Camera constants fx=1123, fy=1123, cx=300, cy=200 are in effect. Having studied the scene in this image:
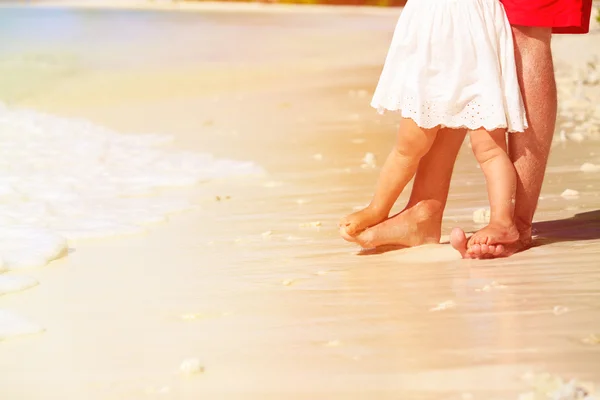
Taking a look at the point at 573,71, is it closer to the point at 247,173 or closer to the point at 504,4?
the point at 247,173

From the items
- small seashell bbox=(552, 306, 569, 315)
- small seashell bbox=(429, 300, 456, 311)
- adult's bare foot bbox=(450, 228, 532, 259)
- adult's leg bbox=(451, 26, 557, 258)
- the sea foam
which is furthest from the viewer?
the sea foam

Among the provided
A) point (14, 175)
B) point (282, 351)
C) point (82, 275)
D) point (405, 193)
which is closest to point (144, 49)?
point (14, 175)

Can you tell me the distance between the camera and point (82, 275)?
11.0ft

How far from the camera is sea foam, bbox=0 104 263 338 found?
12.6 ft

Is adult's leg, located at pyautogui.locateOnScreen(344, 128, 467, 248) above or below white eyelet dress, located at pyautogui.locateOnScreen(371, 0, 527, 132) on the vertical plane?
below

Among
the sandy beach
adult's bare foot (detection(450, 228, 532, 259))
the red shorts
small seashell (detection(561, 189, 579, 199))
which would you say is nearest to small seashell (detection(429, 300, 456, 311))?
the sandy beach

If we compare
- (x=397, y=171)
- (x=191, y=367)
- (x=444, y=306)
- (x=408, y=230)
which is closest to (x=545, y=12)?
(x=397, y=171)

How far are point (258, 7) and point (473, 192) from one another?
→ 2277 centimetres

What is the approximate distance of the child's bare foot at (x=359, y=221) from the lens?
338cm

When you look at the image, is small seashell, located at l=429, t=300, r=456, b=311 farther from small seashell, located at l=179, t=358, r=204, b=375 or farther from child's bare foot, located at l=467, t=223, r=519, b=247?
small seashell, located at l=179, t=358, r=204, b=375

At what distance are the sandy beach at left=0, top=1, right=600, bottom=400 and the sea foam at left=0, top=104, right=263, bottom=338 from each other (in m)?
0.02

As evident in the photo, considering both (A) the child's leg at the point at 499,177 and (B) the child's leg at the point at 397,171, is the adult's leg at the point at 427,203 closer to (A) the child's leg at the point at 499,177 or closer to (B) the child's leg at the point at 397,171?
(B) the child's leg at the point at 397,171

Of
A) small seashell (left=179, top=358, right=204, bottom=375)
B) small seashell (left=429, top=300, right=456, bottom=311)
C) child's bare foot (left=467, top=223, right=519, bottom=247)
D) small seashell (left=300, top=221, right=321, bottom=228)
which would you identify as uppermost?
small seashell (left=179, top=358, right=204, bottom=375)

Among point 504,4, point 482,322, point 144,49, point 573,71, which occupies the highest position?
point 504,4
